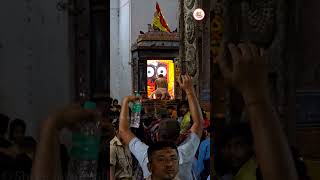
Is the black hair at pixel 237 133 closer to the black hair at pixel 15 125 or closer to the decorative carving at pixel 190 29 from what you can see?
the black hair at pixel 15 125

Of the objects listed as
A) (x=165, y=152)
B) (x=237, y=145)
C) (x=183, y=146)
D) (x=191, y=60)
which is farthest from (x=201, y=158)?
(x=191, y=60)

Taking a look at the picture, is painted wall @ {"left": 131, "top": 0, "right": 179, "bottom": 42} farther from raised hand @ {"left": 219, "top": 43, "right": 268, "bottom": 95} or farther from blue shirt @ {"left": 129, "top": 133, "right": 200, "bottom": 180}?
raised hand @ {"left": 219, "top": 43, "right": 268, "bottom": 95}

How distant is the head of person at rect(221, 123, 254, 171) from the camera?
92 cm

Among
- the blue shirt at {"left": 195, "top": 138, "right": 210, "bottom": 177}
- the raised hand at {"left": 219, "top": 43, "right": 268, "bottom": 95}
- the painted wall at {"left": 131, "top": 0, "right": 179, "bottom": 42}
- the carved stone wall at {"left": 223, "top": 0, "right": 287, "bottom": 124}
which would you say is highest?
the painted wall at {"left": 131, "top": 0, "right": 179, "bottom": 42}

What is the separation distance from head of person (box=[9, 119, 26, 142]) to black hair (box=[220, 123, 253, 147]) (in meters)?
0.36

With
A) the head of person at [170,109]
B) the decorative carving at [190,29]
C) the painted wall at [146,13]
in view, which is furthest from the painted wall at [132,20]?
the head of person at [170,109]

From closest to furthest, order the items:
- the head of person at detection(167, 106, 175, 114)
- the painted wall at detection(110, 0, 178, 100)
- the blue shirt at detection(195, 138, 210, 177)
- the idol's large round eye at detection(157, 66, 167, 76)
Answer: the blue shirt at detection(195, 138, 210, 177)
the head of person at detection(167, 106, 175, 114)
the idol's large round eye at detection(157, 66, 167, 76)
the painted wall at detection(110, 0, 178, 100)

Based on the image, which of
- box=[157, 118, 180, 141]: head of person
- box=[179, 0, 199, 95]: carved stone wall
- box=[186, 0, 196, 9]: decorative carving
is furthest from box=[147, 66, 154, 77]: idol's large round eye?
box=[157, 118, 180, 141]: head of person

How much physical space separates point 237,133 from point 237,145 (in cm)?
2

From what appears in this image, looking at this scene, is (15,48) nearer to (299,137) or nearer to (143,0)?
(299,137)

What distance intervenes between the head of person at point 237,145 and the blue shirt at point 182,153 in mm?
1427

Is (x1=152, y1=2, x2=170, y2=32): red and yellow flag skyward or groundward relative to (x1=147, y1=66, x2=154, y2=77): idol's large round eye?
skyward

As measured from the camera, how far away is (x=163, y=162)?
2027 millimetres

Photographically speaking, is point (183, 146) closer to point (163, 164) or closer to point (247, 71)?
point (163, 164)
